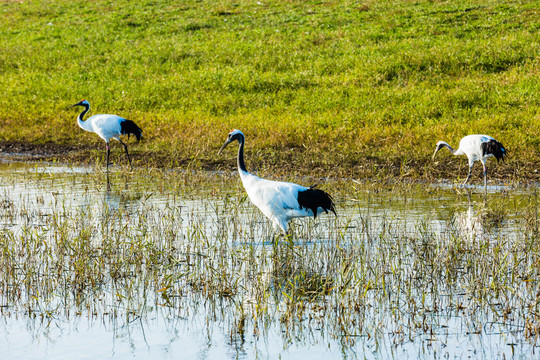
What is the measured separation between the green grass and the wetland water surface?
5209mm

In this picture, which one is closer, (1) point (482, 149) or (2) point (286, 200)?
(2) point (286, 200)

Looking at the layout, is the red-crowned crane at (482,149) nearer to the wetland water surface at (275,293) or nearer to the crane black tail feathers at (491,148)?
the crane black tail feathers at (491,148)

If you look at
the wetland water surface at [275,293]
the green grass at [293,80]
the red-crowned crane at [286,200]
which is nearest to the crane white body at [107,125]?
the green grass at [293,80]

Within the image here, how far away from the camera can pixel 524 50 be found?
20.5 m

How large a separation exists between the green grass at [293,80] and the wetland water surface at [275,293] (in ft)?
17.1

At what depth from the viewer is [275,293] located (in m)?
6.79

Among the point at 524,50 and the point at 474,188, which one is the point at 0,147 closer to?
the point at 474,188

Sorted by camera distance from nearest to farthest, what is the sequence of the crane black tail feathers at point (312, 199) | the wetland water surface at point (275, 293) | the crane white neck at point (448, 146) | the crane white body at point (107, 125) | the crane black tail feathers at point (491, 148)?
the wetland water surface at point (275, 293) → the crane black tail feathers at point (312, 199) → the crane black tail feathers at point (491, 148) → the crane white neck at point (448, 146) → the crane white body at point (107, 125)

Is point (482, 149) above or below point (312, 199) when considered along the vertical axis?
above

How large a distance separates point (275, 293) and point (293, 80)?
46.3 feet

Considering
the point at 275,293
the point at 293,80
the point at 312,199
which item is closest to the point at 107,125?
the point at 293,80

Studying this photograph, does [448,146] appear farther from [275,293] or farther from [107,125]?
[275,293]

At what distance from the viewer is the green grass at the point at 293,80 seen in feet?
49.3

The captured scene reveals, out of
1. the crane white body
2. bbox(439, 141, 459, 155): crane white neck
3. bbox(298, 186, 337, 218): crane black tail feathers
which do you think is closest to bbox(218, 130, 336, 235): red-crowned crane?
bbox(298, 186, 337, 218): crane black tail feathers
